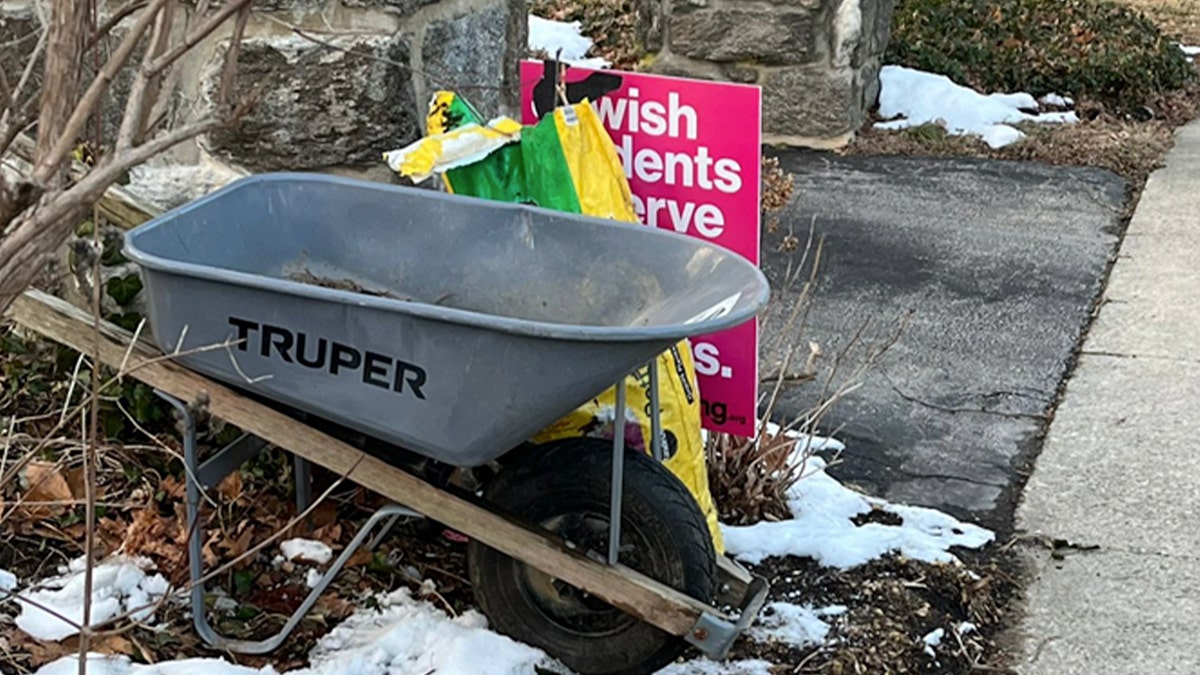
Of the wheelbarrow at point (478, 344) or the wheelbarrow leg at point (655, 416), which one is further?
the wheelbarrow leg at point (655, 416)

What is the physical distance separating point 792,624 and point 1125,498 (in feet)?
3.52

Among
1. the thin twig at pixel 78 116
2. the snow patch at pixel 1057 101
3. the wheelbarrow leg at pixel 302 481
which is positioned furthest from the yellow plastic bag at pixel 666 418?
the snow patch at pixel 1057 101

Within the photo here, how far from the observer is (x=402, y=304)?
2.23 metres

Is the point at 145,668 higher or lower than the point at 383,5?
lower

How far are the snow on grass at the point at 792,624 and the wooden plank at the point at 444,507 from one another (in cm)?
35

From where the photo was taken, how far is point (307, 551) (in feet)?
9.60

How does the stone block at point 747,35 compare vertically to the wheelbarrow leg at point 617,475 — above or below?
below

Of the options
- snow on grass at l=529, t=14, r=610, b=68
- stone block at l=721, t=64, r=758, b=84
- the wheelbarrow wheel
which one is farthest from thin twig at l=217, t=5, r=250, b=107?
snow on grass at l=529, t=14, r=610, b=68

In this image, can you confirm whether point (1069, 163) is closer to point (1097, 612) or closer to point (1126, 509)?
point (1126, 509)

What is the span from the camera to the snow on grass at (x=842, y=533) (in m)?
3.12

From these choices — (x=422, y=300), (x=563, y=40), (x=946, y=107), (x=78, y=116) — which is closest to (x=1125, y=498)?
(x=422, y=300)

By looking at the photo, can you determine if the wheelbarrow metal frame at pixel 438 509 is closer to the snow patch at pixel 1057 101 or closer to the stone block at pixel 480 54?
the stone block at pixel 480 54

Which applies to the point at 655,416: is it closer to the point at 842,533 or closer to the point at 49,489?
the point at 842,533

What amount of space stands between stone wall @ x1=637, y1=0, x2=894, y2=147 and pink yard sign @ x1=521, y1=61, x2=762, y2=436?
3.69 meters
